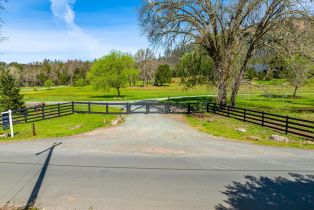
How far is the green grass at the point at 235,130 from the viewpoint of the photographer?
12508mm

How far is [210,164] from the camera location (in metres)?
9.23

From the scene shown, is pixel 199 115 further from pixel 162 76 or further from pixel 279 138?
pixel 162 76

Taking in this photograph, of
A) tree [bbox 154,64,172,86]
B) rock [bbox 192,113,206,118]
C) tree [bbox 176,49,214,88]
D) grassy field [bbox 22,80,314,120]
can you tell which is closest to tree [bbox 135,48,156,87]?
tree [bbox 154,64,172,86]

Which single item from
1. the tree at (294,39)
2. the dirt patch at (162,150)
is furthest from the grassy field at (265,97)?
the dirt patch at (162,150)

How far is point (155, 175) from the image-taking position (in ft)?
26.8

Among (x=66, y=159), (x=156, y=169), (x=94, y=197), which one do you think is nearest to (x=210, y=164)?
(x=156, y=169)

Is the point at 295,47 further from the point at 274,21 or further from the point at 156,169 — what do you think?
the point at 156,169

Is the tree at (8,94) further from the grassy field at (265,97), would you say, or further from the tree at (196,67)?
the tree at (196,67)

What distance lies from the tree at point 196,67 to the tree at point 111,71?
2112cm

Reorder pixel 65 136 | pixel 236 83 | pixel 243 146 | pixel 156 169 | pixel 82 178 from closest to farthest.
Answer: pixel 82 178 < pixel 156 169 < pixel 243 146 < pixel 65 136 < pixel 236 83

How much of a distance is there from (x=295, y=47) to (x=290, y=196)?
16958 mm

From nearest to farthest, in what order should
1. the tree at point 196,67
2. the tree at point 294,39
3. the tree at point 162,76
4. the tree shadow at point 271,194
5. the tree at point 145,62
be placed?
the tree shadow at point 271,194 < the tree at point 294,39 < the tree at point 196,67 < the tree at point 162,76 < the tree at point 145,62

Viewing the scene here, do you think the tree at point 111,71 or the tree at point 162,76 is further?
the tree at point 162,76

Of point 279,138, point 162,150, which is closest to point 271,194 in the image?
point 162,150
